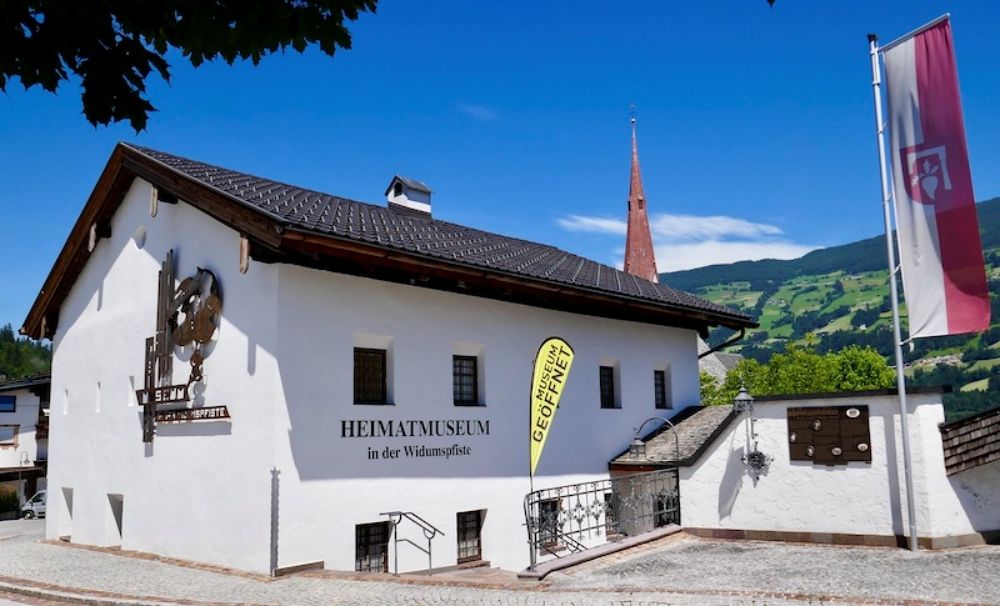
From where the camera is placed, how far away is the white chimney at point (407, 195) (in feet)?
65.5

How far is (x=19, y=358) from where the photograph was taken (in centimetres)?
9169

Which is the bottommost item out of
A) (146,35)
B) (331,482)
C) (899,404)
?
(331,482)

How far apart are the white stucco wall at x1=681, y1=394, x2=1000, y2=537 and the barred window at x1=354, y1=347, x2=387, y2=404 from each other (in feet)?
17.8

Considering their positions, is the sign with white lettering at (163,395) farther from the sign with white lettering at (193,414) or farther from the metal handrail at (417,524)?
the metal handrail at (417,524)

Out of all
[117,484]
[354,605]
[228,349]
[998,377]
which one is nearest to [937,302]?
[354,605]

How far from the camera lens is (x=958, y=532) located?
11352mm

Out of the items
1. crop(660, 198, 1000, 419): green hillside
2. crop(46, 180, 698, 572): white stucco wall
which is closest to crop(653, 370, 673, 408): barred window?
crop(46, 180, 698, 572): white stucco wall

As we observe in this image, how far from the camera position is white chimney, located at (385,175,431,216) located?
65.5 feet

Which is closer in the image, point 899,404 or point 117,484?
point 899,404

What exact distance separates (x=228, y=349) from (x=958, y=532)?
1092 centimetres

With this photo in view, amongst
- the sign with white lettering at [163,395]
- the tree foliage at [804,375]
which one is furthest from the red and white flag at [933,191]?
the tree foliage at [804,375]

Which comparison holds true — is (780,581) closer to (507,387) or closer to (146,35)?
(507,387)

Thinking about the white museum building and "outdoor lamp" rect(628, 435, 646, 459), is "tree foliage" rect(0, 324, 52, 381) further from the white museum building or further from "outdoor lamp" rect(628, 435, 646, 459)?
"outdoor lamp" rect(628, 435, 646, 459)

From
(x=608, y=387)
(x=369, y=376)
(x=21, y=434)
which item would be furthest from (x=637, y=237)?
(x=369, y=376)
